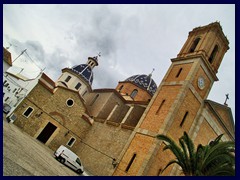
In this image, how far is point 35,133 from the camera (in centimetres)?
2166

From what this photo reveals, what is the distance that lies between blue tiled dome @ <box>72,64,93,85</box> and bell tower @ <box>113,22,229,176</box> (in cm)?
1738

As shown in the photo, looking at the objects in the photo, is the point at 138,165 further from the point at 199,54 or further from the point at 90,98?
the point at 90,98

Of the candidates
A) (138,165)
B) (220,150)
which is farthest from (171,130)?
(220,150)

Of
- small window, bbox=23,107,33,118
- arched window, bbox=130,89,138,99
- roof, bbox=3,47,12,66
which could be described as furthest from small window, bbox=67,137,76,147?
arched window, bbox=130,89,138,99

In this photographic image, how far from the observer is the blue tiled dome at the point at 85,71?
3525 cm

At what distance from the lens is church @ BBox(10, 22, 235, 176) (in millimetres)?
16938

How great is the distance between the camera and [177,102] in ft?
56.7

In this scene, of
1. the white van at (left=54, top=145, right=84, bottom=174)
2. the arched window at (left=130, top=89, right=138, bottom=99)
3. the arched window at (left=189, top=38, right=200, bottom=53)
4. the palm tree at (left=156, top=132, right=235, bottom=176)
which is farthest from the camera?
the arched window at (left=130, top=89, right=138, bottom=99)

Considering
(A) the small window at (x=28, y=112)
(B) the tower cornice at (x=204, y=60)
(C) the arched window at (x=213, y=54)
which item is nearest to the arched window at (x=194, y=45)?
(B) the tower cornice at (x=204, y=60)

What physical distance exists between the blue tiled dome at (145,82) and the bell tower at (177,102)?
1299 centimetres

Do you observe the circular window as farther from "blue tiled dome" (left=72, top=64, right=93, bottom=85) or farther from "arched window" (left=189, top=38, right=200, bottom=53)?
"arched window" (left=189, top=38, right=200, bottom=53)

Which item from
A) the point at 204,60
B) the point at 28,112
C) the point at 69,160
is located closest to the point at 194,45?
the point at 204,60

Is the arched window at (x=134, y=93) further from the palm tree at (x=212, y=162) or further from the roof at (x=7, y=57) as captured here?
the palm tree at (x=212, y=162)

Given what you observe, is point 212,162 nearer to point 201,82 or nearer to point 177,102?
point 177,102
